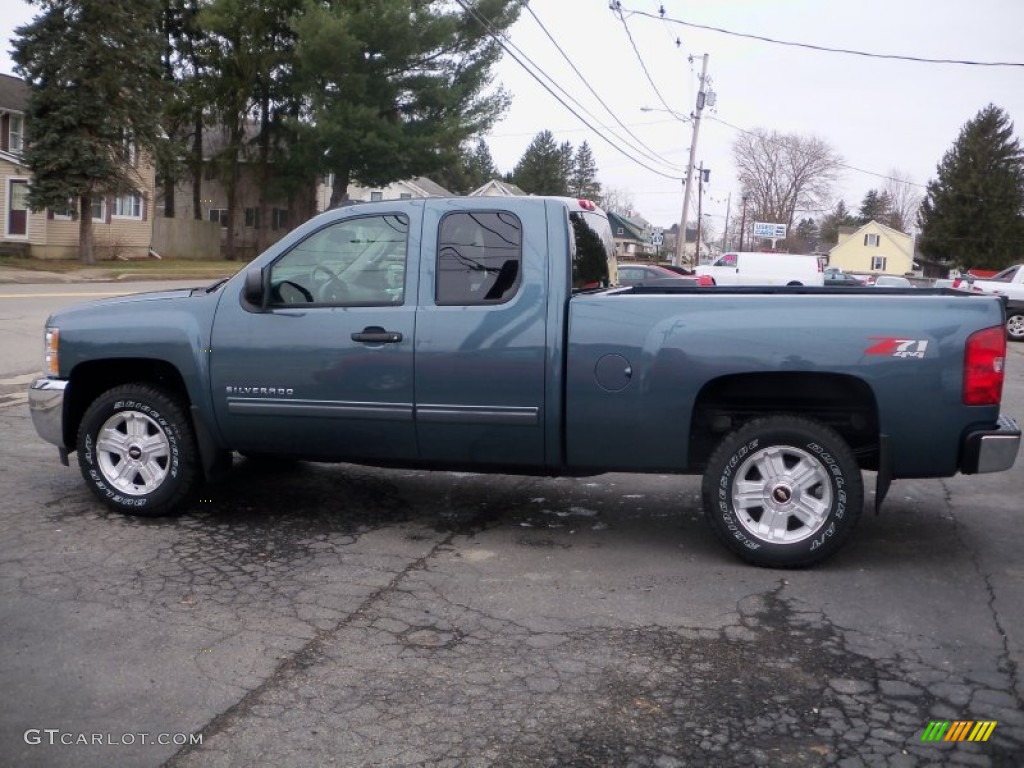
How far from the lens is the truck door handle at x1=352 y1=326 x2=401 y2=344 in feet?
18.7

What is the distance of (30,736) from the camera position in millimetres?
3549

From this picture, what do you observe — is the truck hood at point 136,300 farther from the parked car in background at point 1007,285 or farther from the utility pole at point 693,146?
the utility pole at point 693,146

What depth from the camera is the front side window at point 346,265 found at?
5902mm

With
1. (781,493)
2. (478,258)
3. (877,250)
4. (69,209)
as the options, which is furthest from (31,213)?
(877,250)

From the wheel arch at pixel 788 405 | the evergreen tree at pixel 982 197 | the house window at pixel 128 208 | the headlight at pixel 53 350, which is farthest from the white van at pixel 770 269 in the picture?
the evergreen tree at pixel 982 197

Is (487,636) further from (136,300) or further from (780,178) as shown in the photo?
(780,178)

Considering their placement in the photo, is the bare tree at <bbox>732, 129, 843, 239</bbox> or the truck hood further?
the bare tree at <bbox>732, 129, 843, 239</bbox>

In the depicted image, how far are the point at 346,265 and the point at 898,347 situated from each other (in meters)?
3.04

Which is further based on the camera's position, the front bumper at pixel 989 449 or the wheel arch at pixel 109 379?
the wheel arch at pixel 109 379

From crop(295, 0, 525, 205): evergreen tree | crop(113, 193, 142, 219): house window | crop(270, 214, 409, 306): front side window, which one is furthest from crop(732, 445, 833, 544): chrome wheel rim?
crop(113, 193, 142, 219): house window

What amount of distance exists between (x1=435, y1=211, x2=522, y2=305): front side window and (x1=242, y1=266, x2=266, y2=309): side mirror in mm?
1018

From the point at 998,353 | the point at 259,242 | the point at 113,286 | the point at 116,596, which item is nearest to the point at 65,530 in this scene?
the point at 116,596

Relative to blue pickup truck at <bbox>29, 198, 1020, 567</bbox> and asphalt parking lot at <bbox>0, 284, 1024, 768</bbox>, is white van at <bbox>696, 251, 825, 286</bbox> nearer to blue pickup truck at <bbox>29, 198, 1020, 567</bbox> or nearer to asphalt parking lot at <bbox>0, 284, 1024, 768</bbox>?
asphalt parking lot at <bbox>0, 284, 1024, 768</bbox>

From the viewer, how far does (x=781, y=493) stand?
5.38 m
